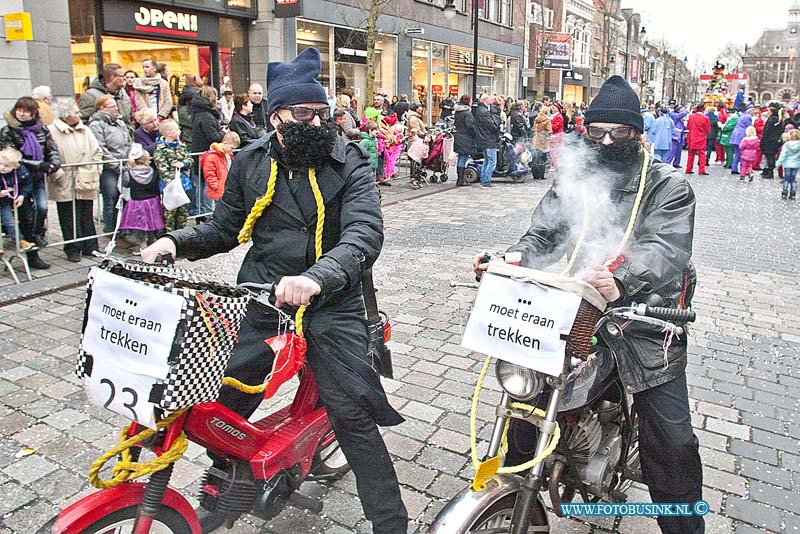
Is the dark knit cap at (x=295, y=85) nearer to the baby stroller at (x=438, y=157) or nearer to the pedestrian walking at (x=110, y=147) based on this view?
the pedestrian walking at (x=110, y=147)

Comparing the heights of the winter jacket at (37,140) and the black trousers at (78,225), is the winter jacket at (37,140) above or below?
above

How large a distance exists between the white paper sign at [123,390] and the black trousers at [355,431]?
71 centimetres

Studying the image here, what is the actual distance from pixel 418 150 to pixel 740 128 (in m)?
10.2

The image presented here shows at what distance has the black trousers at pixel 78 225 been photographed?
7.97m

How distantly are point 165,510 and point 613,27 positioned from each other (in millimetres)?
63615

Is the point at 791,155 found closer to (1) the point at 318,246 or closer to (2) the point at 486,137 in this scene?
(2) the point at 486,137

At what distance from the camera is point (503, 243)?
31.3ft

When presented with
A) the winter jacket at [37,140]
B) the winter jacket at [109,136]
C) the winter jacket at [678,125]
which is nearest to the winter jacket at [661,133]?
the winter jacket at [678,125]

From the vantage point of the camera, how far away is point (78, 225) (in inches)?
318

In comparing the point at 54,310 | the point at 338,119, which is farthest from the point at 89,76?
the point at 54,310

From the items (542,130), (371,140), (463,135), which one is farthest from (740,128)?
(371,140)

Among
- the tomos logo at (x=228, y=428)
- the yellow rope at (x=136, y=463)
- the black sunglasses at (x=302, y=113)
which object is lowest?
the tomos logo at (x=228, y=428)

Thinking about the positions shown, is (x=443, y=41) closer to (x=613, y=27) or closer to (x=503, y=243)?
(x=503, y=243)

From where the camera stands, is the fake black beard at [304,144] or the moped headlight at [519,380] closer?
the moped headlight at [519,380]
